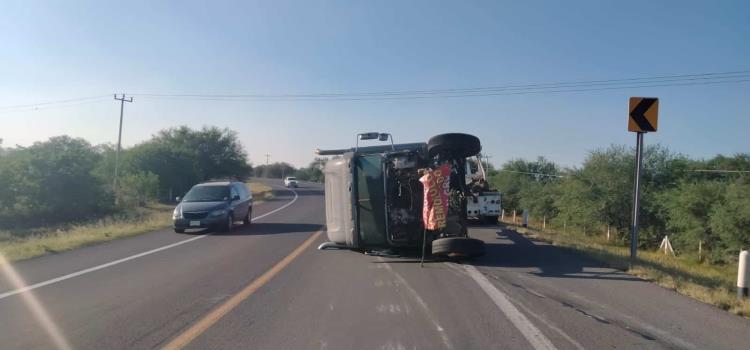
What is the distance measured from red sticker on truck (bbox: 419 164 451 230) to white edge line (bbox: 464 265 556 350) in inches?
53.4

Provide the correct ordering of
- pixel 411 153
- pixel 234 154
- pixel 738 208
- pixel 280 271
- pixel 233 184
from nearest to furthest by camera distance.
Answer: pixel 280 271, pixel 411 153, pixel 233 184, pixel 738 208, pixel 234 154

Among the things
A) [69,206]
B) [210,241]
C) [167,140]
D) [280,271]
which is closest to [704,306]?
[280,271]

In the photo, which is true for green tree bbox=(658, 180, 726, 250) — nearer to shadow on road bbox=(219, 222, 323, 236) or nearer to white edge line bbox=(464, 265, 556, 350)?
shadow on road bbox=(219, 222, 323, 236)

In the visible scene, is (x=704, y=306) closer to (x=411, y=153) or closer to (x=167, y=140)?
(x=411, y=153)

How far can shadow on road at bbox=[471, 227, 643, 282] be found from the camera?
9914 millimetres

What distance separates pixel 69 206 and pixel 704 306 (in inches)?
1394

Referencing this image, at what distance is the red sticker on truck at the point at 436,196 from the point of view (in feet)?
34.0

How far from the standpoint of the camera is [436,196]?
1043 cm

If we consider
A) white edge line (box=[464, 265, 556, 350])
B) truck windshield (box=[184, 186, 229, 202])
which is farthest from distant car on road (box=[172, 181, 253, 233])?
white edge line (box=[464, 265, 556, 350])

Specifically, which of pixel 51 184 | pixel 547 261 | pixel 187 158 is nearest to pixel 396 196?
pixel 547 261

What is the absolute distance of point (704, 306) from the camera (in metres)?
7.52

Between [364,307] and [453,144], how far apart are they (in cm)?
479

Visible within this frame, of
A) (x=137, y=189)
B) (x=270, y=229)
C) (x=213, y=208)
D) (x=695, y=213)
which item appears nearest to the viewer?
(x=213, y=208)

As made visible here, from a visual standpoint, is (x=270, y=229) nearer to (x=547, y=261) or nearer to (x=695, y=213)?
(x=547, y=261)
